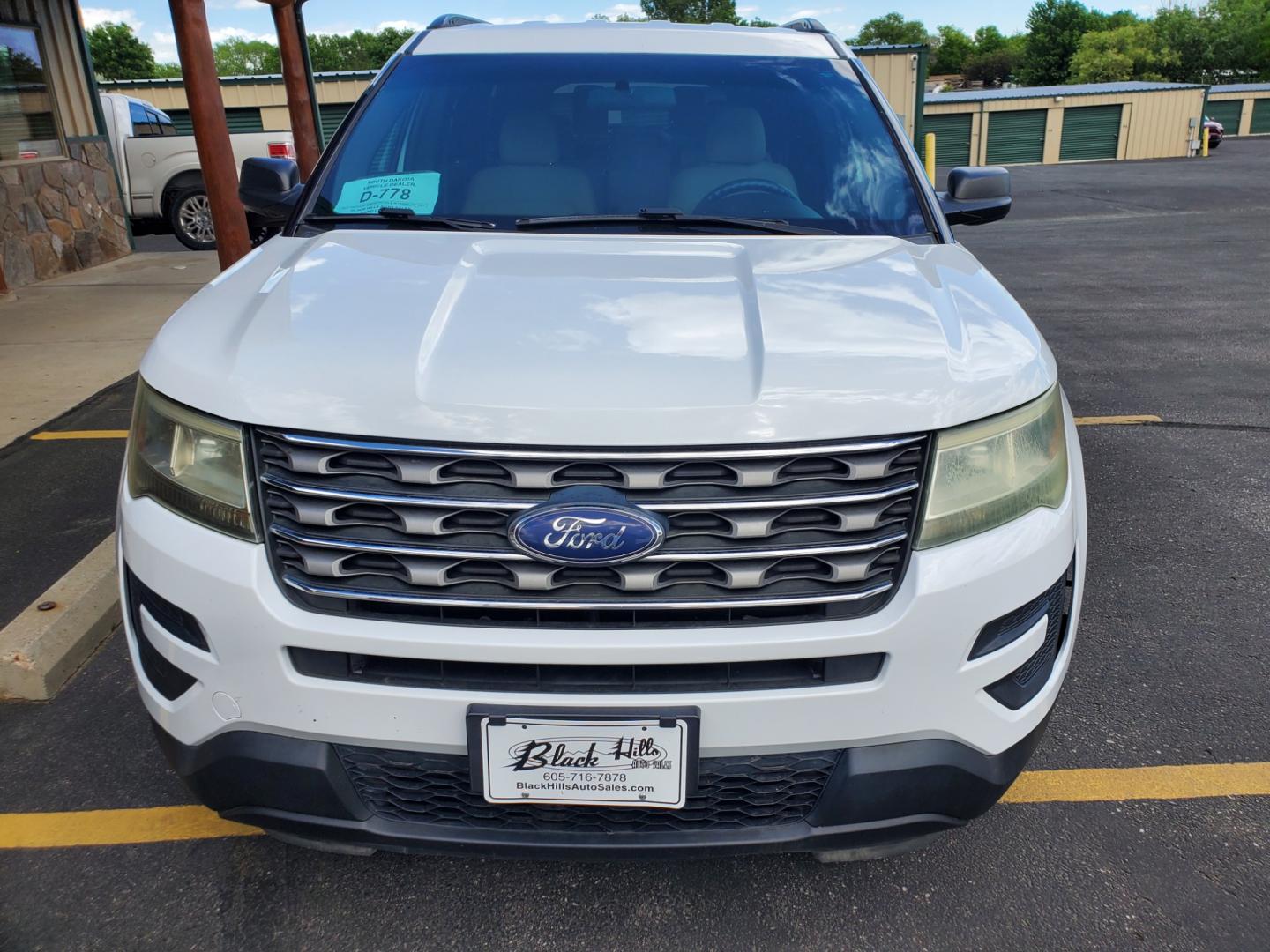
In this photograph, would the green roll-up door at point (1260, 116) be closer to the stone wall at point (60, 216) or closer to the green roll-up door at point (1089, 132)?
the green roll-up door at point (1089, 132)

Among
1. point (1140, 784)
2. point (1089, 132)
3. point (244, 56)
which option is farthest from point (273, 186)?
point (244, 56)

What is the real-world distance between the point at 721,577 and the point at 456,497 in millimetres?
475

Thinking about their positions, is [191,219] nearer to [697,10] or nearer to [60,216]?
[60,216]

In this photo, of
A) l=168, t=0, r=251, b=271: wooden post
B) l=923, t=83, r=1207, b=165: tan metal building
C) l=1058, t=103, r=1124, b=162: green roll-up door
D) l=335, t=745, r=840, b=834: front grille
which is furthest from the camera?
l=1058, t=103, r=1124, b=162: green roll-up door

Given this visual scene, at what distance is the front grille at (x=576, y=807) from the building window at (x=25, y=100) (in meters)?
9.98

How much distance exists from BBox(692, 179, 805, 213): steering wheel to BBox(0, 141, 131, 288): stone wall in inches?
330

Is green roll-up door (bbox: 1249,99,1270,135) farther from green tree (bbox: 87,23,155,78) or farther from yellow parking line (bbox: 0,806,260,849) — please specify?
green tree (bbox: 87,23,155,78)

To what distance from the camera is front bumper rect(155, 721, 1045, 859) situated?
1735 mm

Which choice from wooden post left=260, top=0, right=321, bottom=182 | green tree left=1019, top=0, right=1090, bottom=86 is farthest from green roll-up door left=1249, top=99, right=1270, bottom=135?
wooden post left=260, top=0, right=321, bottom=182

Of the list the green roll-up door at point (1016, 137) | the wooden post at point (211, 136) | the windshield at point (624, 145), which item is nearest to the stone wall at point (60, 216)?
the wooden post at point (211, 136)

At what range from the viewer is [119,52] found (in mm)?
93250

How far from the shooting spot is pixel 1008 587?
5.75 feet

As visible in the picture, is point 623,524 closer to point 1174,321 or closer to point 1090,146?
point 1174,321

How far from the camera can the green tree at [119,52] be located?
90.2 m
